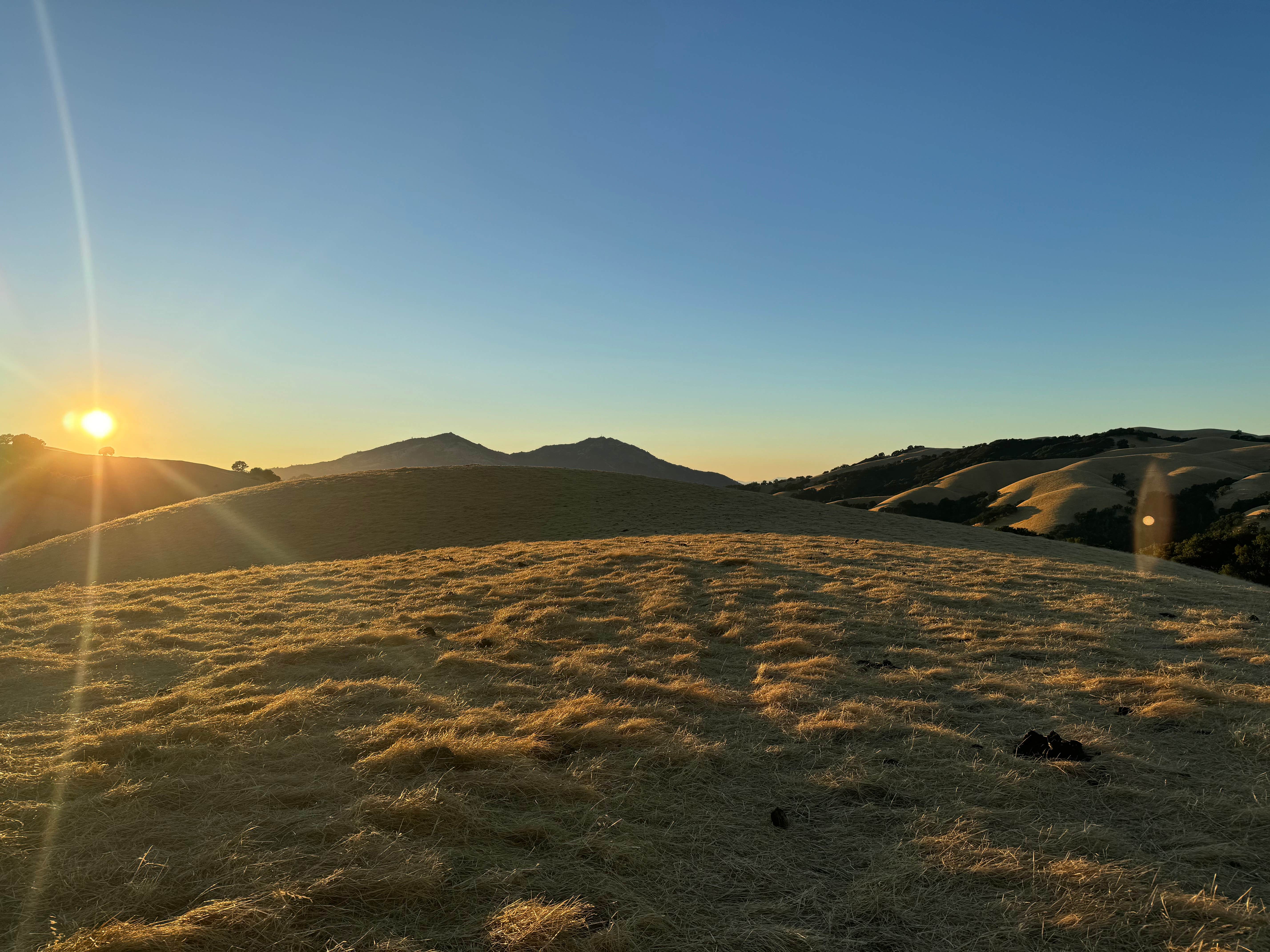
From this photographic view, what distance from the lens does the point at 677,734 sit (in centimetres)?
675

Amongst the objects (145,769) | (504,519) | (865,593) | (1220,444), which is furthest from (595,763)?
(1220,444)

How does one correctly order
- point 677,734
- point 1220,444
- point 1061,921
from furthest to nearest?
point 1220,444
point 677,734
point 1061,921

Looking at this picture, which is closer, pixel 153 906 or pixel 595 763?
pixel 153 906

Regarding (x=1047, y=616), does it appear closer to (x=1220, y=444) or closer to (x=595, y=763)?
(x=595, y=763)

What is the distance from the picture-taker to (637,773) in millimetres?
5910

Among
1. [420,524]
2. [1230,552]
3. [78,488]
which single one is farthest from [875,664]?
[78,488]

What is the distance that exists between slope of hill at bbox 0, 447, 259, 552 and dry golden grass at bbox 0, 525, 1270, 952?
56.5 metres

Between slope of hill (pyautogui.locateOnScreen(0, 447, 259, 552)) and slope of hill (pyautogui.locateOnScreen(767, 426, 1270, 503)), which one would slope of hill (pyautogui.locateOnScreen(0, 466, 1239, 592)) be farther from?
slope of hill (pyautogui.locateOnScreen(767, 426, 1270, 503))

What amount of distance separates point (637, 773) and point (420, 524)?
33242 millimetres

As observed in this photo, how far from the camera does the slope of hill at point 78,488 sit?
58.2 meters

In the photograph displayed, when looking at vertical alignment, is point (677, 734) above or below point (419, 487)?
below

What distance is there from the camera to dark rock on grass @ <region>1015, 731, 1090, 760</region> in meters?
6.15

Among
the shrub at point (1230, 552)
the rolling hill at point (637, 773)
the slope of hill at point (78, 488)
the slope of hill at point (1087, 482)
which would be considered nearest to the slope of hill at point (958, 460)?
the slope of hill at point (1087, 482)

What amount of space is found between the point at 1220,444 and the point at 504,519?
14247 centimetres
